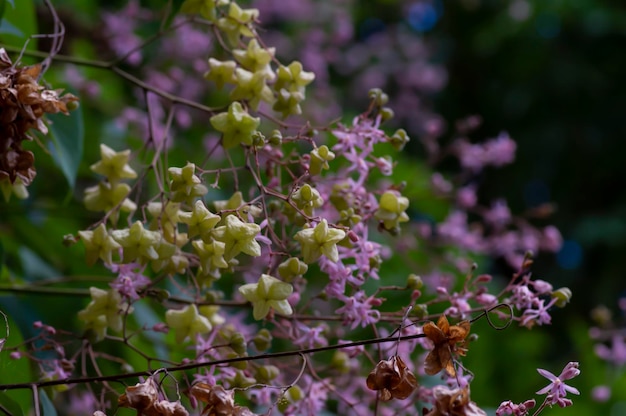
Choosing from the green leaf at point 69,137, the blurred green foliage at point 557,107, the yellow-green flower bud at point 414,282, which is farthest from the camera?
the blurred green foliage at point 557,107

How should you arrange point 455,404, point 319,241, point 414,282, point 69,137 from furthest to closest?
point 69,137
point 414,282
point 319,241
point 455,404

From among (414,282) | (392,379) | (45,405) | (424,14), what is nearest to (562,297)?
(414,282)

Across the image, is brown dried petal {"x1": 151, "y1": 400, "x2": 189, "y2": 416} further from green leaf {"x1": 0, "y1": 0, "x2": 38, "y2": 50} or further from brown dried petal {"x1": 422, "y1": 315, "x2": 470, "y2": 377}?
green leaf {"x1": 0, "y1": 0, "x2": 38, "y2": 50}

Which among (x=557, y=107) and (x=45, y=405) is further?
(x=557, y=107)

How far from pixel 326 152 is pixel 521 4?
252 centimetres

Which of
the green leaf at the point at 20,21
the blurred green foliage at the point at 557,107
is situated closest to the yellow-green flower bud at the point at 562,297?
the green leaf at the point at 20,21

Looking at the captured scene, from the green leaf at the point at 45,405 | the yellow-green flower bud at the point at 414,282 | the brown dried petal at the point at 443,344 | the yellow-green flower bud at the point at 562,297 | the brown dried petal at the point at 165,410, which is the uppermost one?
the yellow-green flower bud at the point at 562,297

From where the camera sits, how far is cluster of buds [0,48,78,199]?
69 centimetres

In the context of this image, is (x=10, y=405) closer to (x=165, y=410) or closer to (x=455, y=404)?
(x=165, y=410)

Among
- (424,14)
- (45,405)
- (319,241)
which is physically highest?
(424,14)

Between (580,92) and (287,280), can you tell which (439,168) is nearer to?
(580,92)

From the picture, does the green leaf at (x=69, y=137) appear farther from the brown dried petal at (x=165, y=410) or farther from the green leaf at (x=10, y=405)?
the brown dried petal at (x=165, y=410)

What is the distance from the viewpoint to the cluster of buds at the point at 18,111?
2.26 feet

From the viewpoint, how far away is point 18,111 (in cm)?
70
